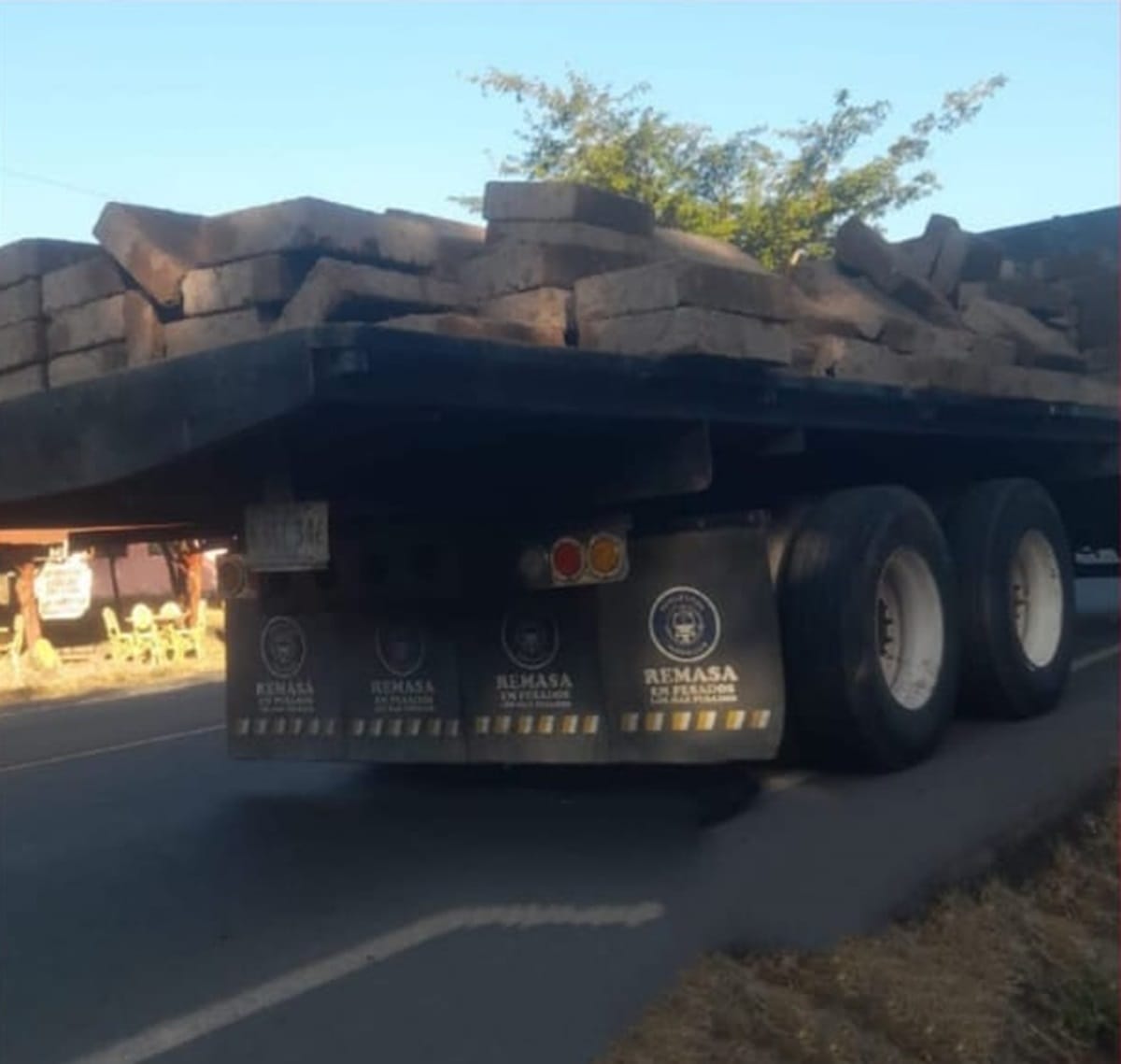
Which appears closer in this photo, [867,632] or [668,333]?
[668,333]

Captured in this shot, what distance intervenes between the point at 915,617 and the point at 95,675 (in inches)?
588

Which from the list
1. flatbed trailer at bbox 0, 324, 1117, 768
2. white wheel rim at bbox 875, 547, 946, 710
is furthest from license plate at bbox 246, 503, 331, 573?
white wheel rim at bbox 875, 547, 946, 710

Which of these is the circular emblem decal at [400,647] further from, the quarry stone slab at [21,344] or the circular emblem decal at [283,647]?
the quarry stone slab at [21,344]

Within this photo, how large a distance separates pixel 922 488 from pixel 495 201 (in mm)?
3786

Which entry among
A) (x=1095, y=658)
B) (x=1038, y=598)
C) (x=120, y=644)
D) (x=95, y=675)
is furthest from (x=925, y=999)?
(x=120, y=644)

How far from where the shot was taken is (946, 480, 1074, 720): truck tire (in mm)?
8852

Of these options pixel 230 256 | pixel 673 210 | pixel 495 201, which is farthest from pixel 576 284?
pixel 673 210

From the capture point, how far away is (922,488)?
951 centimetres

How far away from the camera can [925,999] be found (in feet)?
15.7

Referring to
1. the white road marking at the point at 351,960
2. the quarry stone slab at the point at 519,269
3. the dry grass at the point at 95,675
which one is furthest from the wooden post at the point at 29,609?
the white road marking at the point at 351,960

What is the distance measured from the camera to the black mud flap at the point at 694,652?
690cm

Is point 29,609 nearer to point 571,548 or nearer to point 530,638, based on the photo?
point 530,638

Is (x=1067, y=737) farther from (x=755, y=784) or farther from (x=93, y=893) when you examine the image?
(x=93, y=893)

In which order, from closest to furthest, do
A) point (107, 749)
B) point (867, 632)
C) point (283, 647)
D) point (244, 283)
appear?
point (244, 283) < point (867, 632) < point (283, 647) < point (107, 749)
